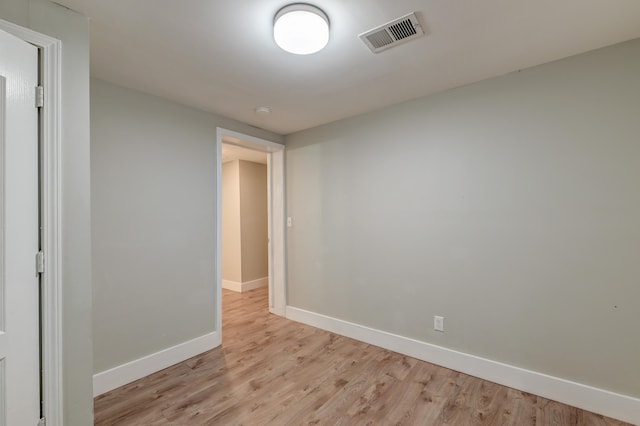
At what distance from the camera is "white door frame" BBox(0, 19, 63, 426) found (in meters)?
1.36

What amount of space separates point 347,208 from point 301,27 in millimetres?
1989

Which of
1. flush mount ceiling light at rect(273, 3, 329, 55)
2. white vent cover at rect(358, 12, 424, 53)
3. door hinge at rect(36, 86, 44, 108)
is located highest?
white vent cover at rect(358, 12, 424, 53)

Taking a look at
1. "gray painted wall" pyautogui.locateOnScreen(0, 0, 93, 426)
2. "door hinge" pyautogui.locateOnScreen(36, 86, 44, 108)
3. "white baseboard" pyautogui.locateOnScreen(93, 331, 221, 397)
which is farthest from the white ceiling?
"white baseboard" pyautogui.locateOnScreen(93, 331, 221, 397)

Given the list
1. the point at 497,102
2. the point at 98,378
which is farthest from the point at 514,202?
the point at 98,378

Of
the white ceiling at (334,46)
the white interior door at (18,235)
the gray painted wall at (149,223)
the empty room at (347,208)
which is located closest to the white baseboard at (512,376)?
the empty room at (347,208)

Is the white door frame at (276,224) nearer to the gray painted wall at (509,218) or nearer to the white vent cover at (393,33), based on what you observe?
the gray painted wall at (509,218)

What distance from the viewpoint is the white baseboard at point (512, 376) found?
1.85 meters

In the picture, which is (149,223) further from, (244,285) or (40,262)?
(244,285)

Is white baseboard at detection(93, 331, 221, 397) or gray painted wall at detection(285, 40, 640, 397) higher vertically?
gray painted wall at detection(285, 40, 640, 397)

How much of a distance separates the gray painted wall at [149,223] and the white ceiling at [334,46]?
0.94 feet

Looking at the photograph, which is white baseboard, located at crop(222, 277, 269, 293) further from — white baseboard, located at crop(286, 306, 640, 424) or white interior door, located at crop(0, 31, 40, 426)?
white interior door, located at crop(0, 31, 40, 426)

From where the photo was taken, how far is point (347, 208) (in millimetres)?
3219

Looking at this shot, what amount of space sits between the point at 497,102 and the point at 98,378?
3.80m

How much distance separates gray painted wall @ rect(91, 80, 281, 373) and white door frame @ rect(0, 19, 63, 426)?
2.93 ft
